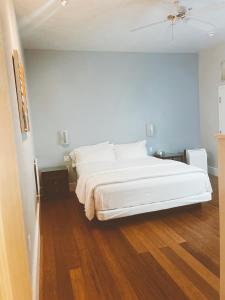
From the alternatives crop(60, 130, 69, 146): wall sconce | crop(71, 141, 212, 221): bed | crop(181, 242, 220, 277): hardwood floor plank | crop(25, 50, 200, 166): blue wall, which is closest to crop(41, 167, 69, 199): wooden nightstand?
crop(25, 50, 200, 166): blue wall

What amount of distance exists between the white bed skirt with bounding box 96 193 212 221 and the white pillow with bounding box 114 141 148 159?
150cm

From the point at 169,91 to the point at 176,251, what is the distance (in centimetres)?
365

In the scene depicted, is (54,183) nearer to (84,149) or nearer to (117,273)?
(84,149)

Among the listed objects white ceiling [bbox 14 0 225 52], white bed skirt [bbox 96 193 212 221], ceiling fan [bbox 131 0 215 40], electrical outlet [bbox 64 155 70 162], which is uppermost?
white ceiling [bbox 14 0 225 52]

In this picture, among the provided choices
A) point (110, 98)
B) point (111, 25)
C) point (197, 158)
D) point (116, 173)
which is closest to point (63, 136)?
point (110, 98)

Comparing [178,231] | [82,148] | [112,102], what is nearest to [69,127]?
[82,148]

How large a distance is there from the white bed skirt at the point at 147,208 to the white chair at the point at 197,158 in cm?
156

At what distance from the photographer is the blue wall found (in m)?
4.52

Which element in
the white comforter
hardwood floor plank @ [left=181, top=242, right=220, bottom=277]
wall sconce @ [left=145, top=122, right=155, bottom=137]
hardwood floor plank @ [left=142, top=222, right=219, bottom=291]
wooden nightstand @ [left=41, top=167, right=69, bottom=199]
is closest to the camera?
hardwood floor plank @ [left=142, top=222, right=219, bottom=291]

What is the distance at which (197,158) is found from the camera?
16.0 ft

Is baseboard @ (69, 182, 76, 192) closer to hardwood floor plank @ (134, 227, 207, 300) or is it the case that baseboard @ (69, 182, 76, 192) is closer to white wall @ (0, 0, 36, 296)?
hardwood floor plank @ (134, 227, 207, 300)

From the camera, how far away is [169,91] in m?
5.21

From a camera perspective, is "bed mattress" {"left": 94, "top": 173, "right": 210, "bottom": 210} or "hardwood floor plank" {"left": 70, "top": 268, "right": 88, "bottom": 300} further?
"bed mattress" {"left": 94, "top": 173, "right": 210, "bottom": 210}

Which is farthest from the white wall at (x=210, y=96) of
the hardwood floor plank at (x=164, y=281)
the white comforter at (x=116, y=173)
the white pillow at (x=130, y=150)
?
the hardwood floor plank at (x=164, y=281)
